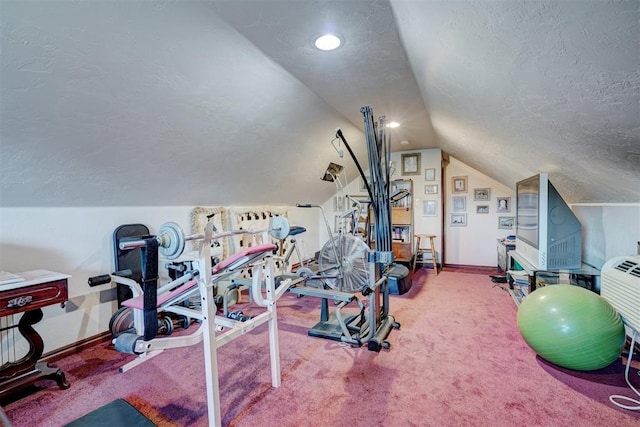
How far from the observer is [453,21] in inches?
58.2

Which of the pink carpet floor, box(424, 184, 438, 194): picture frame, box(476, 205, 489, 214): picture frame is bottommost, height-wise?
the pink carpet floor

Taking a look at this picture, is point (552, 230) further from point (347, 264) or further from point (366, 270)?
point (347, 264)

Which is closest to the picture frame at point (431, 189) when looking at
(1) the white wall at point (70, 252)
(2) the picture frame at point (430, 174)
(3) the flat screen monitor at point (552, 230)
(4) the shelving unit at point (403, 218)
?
(2) the picture frame at point (430, 174)

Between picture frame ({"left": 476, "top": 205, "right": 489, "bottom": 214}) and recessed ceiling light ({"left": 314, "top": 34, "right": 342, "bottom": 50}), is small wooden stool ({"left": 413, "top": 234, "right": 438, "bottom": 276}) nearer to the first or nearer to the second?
picture frame ({"left": 476, "top": 205, "right": 489, "bottom": 214})

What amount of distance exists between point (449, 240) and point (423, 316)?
10.1 ft

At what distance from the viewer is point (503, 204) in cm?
557

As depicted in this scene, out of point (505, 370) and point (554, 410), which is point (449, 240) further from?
point (554, 410)

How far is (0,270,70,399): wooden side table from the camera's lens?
188 cm

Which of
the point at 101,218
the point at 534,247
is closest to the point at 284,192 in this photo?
the point at 101,218

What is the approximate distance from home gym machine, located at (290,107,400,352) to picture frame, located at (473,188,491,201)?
12.0 feet

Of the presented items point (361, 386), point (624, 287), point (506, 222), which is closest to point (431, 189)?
point (506, 222)

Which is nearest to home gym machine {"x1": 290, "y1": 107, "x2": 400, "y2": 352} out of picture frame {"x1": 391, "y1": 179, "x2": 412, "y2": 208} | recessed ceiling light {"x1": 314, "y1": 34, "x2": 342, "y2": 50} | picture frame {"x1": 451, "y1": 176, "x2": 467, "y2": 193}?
recessed ceiling light {"x1": 314, "y1": 34, "x2": 342, "y2": 50}

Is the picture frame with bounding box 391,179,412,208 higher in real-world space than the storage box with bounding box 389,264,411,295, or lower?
higher

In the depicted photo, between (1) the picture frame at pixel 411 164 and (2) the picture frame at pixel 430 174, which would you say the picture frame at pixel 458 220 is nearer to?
(2) the picture frame at pixel 430 174
